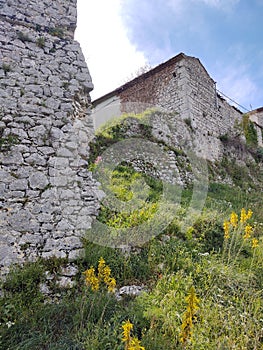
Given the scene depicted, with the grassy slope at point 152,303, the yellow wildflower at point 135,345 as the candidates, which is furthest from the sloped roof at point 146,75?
the yellow wildflower at point 135,345

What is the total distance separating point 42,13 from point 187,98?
325 inches

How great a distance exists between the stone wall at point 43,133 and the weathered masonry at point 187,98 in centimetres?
763

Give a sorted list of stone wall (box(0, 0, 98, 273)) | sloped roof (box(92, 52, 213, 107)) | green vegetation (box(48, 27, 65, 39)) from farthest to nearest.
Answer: sloped roof (box(92, 52, 213, 107)) → green vegetation (box(48, 27, 65, 39)) → stone wall (box(0, 0, 98, 273))

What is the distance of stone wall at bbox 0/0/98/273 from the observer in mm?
3881

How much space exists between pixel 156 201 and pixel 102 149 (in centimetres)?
267

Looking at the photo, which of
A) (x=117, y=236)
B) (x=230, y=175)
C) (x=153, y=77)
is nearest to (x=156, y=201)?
(x=117, y=236)

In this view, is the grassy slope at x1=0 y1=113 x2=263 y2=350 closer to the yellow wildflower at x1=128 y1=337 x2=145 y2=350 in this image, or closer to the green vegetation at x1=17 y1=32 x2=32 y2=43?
the yellow wildflower at x1=128 y1=337 x2=145 y2=350

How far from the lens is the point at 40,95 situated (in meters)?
4.70

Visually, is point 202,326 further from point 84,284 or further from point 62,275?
point 62,275

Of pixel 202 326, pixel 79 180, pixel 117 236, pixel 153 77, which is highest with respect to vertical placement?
pixel 153 77

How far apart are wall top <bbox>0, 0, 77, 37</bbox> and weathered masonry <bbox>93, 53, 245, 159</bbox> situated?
7.43 m

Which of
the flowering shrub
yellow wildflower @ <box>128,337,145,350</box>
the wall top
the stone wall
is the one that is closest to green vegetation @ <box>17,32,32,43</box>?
the stone wall

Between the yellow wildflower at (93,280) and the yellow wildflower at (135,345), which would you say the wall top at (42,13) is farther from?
the yellow wildflower at (135,345)

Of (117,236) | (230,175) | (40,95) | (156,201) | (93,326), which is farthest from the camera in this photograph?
(230,175)
